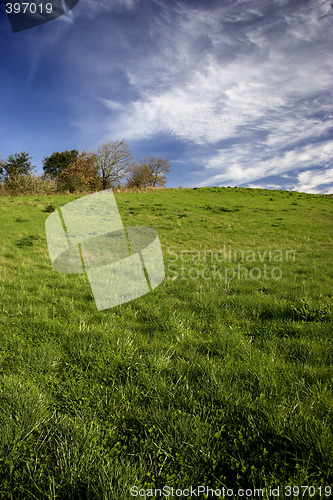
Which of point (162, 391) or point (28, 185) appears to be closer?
point (162, 391)

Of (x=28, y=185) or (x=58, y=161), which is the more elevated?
(x=58, y=161)

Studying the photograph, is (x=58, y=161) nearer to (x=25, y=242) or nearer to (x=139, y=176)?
(x=139, y=176)

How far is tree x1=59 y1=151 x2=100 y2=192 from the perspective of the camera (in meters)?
55.7

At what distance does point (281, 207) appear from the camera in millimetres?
33844

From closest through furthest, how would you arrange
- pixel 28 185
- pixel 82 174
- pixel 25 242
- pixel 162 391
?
1. pixel 162 391
2. pixel 25 242
3. pixel 28 185
4. pixel 82 174

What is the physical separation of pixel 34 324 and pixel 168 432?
10.4ft

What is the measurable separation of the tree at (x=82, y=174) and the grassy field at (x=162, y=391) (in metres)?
52.5

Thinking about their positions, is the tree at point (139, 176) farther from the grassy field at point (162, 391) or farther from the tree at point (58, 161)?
the grassy field at point (162, 391)

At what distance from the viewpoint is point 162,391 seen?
107 inches

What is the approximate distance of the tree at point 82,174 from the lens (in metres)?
55.7

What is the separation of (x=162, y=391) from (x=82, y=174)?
64.4 meters

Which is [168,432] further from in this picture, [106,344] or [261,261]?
[261,261]

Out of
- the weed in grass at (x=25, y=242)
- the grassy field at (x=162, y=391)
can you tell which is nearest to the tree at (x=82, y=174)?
the weed in grass at (x=25, y=242)

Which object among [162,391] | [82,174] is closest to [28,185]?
[82,174]
